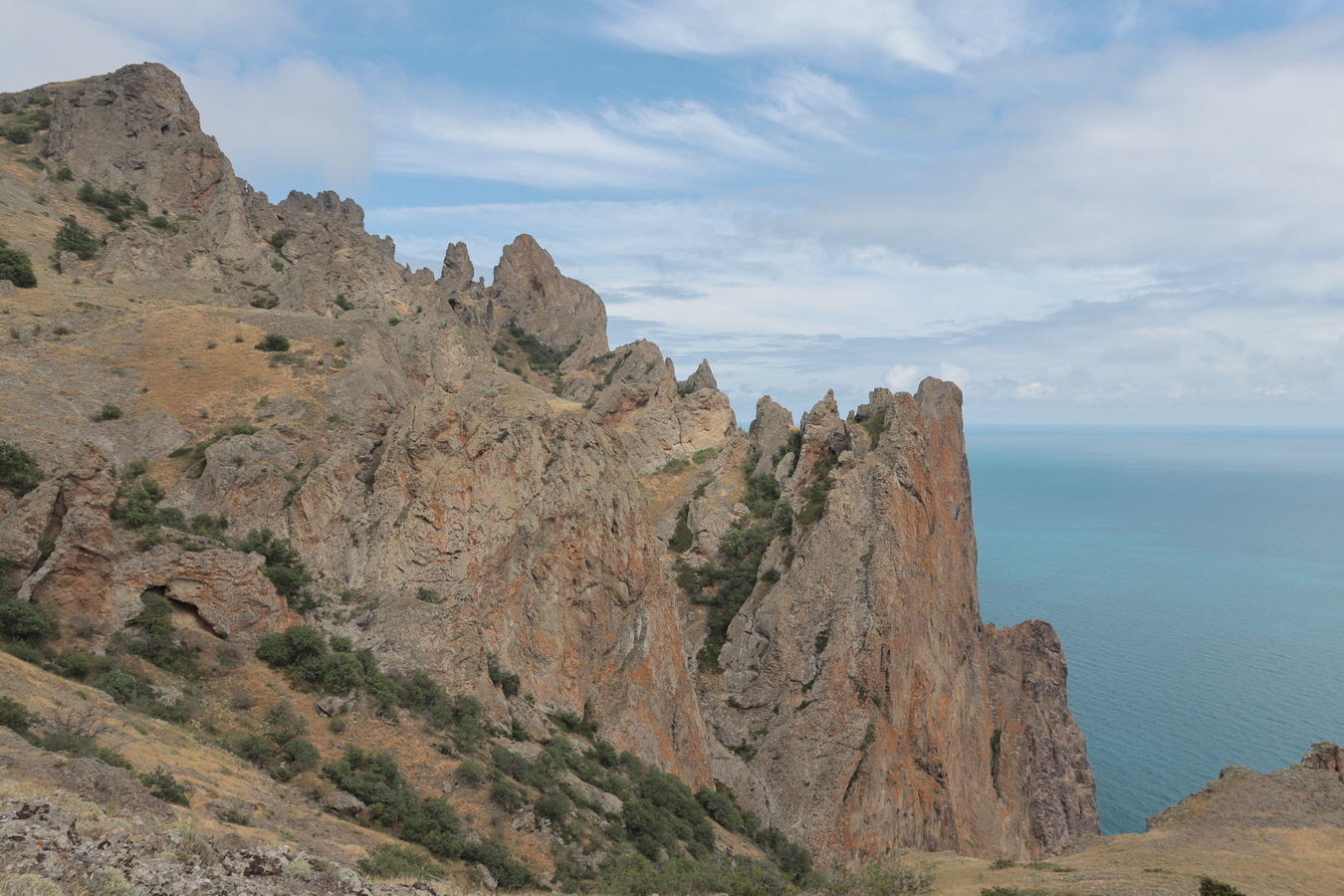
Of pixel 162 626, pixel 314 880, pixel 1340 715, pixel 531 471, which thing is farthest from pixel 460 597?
pixel 1340 715

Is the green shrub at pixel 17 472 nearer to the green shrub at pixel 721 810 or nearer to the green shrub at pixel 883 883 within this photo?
the green shrub at pixel 721 810

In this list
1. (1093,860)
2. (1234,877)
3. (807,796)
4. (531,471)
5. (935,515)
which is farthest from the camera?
(935,515)

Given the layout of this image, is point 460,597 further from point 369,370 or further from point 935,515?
point 935,515

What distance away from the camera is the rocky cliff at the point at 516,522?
2711cm

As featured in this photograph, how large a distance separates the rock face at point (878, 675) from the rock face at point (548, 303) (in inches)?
1950

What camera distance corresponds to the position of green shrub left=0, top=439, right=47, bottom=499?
74.0 feet

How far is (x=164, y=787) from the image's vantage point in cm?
1380

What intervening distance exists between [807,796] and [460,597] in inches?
795

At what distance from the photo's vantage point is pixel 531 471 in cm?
3269

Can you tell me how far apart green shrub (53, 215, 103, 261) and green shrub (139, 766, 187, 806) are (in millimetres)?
47448

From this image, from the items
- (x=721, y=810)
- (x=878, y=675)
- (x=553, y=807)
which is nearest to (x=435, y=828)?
(x=553, y=807)

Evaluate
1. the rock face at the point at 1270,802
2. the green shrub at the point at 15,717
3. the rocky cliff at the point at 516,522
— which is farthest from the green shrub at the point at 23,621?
the rock face at the point at 1270,802

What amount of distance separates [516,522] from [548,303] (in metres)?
76.5

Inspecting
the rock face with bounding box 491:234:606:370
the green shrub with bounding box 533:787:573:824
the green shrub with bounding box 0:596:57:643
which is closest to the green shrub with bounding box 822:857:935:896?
the green shrub with bounding box 533:787:573:824
